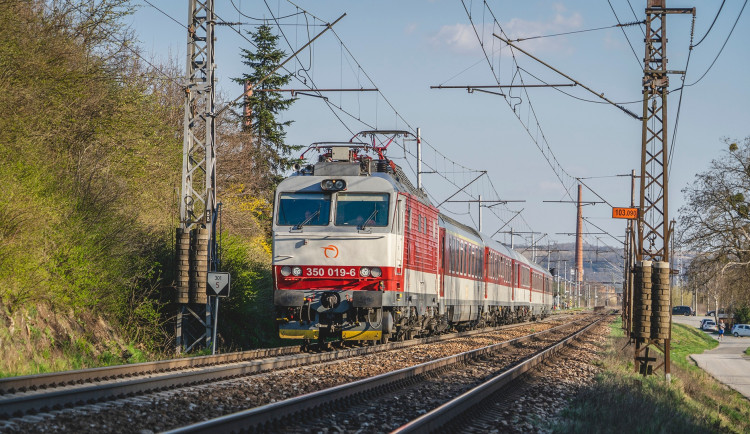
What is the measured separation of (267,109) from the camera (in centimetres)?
4881

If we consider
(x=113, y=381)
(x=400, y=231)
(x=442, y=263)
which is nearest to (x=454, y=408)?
(x=113, y=381)

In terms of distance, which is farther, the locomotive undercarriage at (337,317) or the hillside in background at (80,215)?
the locomotive undercarriage at (337,317)

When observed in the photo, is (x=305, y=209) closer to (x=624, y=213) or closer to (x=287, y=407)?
(x=287, y=407)

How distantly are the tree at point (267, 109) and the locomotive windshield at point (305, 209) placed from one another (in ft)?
98.9

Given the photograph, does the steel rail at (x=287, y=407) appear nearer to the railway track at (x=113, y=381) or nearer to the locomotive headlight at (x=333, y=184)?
the railway track at (x=113, y=381)

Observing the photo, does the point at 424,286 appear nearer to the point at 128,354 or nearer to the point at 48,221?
the point at 128,354

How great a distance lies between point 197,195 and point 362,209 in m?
3.39

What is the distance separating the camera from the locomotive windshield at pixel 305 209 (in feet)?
57.7

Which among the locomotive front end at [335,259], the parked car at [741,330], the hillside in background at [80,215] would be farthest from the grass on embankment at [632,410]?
the parked car at [741,330]

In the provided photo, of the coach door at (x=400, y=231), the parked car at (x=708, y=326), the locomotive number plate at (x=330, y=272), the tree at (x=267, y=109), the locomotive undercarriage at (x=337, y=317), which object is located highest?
the tree at (x=267, y=109)

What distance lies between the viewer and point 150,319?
17.5 m

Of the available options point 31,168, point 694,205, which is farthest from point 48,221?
point 694,205

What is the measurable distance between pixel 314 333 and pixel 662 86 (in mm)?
9903

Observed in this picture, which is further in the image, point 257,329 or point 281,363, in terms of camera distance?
point 257,329
